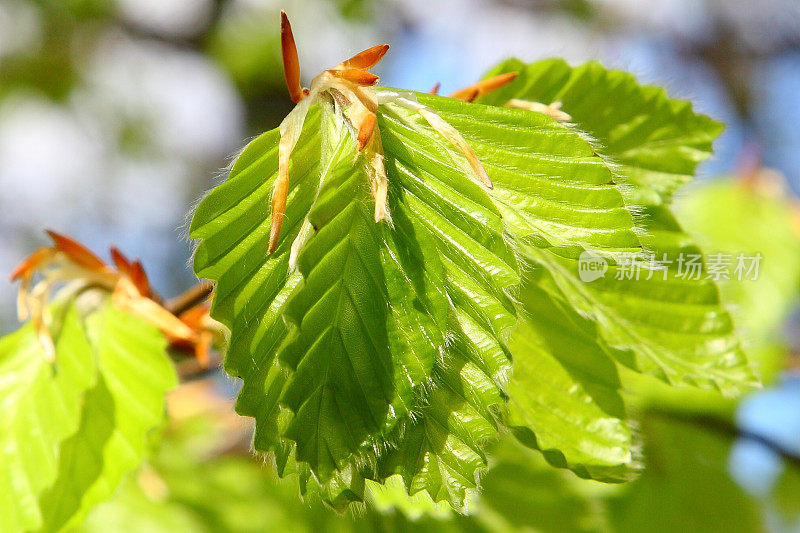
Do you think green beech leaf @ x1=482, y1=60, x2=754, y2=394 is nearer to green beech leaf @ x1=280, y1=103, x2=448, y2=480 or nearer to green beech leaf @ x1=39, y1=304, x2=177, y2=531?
green beech leaf @ x1=280, y1=103, x2=448, y2=480

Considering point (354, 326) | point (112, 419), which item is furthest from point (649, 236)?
point (112, 419)

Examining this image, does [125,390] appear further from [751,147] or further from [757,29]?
[757,29]

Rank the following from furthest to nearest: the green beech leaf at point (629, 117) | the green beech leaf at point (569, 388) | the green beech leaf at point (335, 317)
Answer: the green beech leaf at point (629, 117) → the green beech leaf at point (569, 388) → the green beech leaf at point (335, 317)

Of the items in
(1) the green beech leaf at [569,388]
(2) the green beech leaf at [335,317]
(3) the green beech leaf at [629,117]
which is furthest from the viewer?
(3) the green beech leaf at [629,117]

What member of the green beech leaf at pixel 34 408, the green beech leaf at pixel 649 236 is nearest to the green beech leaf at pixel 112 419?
the green beech leaf at pixel 34 408

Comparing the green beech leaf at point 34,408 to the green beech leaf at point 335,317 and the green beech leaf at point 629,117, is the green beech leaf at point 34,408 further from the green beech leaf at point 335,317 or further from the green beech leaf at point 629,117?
the green beech leaf at point 629,117

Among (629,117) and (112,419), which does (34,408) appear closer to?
(112,419)

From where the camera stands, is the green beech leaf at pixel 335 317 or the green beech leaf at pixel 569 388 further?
the green beech leaf at pixel 569 388
